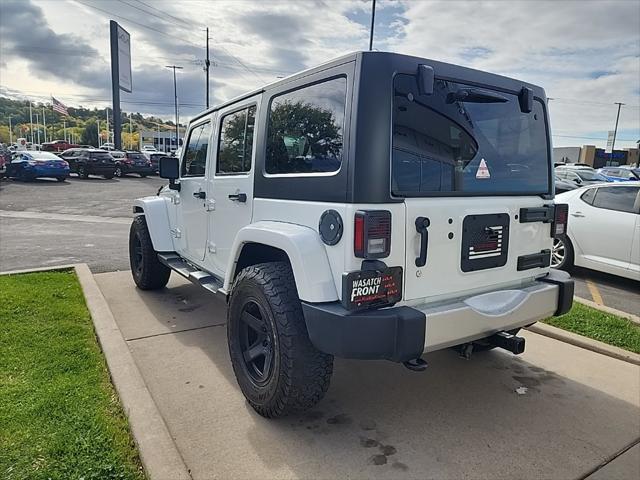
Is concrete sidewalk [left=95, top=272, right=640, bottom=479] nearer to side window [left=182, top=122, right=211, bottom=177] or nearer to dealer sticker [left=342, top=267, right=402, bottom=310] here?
dealer sticker [left=342, top=267, right=402, bottom=310]

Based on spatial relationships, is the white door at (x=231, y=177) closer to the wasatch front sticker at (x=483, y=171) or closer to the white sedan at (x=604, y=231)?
the wasatch front sticker at (x=483, y=171)

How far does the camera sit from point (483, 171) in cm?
301

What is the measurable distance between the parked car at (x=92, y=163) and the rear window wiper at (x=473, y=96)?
25757mm

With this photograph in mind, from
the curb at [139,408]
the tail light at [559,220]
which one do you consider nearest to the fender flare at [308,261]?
the curb at [139,408]

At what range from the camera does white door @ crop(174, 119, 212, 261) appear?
4.43m

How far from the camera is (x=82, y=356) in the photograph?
3709 mm

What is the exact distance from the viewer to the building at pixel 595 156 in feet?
199

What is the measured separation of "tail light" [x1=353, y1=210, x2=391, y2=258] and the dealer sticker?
0.10 m

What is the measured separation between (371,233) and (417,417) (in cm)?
141

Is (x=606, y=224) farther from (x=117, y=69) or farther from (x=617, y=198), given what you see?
(x=117, y=69)

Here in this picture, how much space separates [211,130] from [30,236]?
7027 millimetres

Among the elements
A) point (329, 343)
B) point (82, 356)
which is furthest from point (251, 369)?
point (82, 356)

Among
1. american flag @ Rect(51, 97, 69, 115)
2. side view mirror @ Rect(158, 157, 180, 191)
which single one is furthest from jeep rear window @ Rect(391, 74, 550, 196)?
american flag @ Rect(51, 97, 69, 115)

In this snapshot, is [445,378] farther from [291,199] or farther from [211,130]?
[211,130]
